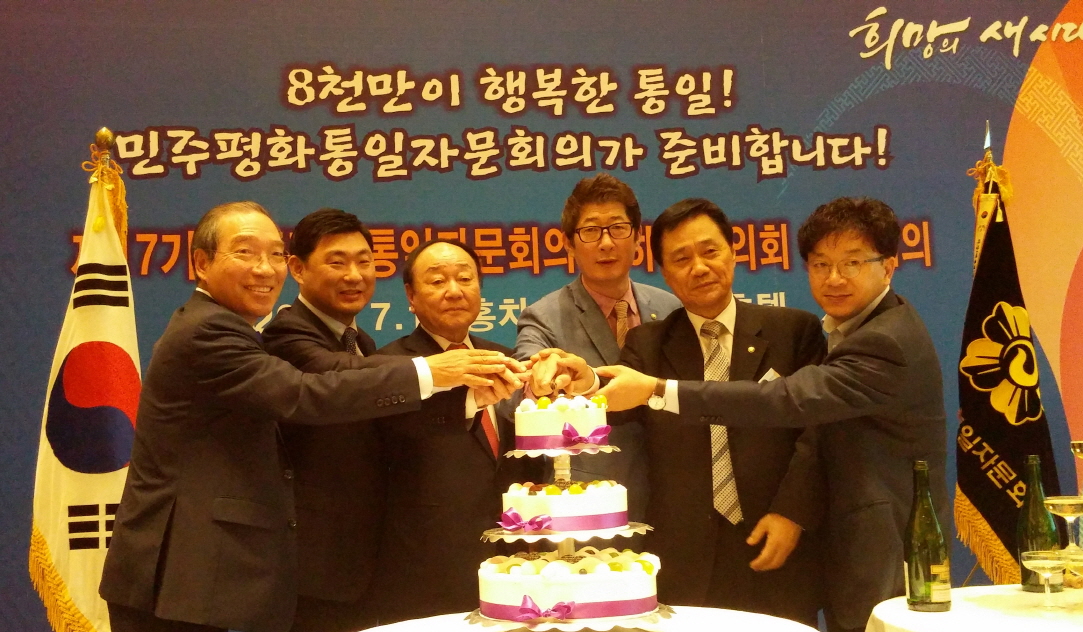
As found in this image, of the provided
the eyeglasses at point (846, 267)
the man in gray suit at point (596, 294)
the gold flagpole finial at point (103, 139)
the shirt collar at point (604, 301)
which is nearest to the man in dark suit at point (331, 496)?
the man in gray suit at point (596, 294)

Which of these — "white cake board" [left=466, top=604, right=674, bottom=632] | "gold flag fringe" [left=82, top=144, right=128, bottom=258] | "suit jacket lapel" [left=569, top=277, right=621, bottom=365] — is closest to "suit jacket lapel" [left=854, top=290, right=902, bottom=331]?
"suit jacket lapel" [left=569, top=277, right=621, bottom=365]

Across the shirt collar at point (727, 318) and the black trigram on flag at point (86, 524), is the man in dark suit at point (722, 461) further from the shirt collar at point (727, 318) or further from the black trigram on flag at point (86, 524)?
the black trigram on flag at point (86, 524)

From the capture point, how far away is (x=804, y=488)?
3.15m

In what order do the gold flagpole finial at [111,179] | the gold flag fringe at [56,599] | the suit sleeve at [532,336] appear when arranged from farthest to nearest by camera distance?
the gold flagpole finial at [111,179], the gold flag fringe at [56,599], the suit sleeve at [532,336]

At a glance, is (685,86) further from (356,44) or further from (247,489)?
(247,489)

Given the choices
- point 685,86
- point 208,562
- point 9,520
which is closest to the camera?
point 208,562

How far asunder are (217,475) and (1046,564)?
2319 mm

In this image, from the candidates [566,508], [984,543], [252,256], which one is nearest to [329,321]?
[252,256]

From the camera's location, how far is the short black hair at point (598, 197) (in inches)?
147

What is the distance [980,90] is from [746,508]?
302 centimetres

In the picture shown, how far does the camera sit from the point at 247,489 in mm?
2996

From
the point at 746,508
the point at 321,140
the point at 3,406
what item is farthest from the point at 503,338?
the point at 3,406

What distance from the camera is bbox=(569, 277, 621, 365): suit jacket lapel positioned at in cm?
359

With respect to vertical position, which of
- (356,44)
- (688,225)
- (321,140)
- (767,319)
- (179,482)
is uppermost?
(356,44)
